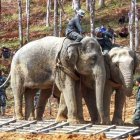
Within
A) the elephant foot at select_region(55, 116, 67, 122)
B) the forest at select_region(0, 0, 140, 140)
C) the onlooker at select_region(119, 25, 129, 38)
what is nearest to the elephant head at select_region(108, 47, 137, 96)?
the elephant foot at select_region(55, 116, 67, 122)

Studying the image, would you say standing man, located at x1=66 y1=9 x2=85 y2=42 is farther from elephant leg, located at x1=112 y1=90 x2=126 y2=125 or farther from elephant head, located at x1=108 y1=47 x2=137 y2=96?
elephant leg, located at x1=112 y1=90 x2=126 y2=125

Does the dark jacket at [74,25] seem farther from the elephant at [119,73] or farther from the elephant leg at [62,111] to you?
the elephant leg at [62,111]

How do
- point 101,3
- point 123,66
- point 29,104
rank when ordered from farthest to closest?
point 101,3, point 29,104, point 123,66

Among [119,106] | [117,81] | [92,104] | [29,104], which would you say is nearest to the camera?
[117,81]

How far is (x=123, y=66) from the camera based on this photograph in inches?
579

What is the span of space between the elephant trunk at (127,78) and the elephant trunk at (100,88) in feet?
1.46

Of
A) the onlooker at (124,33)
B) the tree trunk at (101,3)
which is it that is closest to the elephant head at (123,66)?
the onlooker at (124,33)

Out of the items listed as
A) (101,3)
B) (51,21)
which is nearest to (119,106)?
(51,21)

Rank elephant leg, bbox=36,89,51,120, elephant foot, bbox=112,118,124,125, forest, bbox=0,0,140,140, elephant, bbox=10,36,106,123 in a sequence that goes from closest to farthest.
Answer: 1. elephant, bbox=10,36,106,123
2. elephant foot, bbox=112,118,124,125
3. elephant leg, bbox=36,89,51,120
4. forest, bbox=0,0,140,140

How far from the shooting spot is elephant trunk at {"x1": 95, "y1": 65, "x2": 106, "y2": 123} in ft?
47.4

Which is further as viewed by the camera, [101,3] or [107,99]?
[101,3]

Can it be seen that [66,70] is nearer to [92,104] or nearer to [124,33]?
[92,104]

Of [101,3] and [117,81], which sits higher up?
[101,3]

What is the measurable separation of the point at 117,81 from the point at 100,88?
0.67 meters
